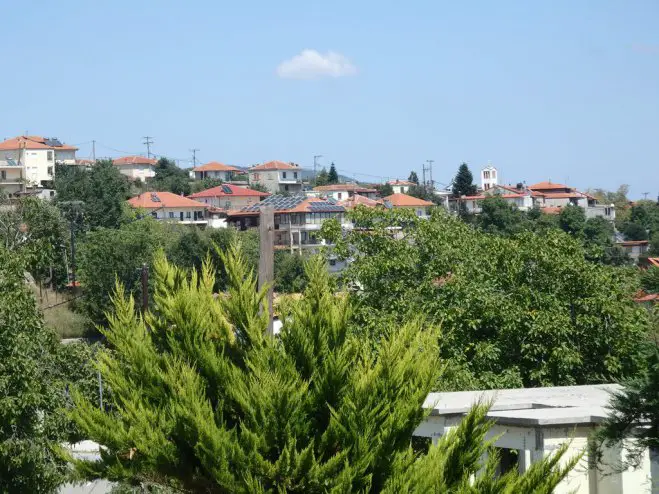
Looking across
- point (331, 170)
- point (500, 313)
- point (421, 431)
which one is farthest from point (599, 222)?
point (421, 431)

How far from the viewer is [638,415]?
750 cm

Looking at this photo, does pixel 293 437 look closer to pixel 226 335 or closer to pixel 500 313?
pixel 226 335

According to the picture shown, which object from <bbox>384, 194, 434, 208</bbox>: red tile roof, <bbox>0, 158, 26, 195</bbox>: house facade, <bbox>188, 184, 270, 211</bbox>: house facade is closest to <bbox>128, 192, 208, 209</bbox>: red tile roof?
<bbox>188, 184, 270, 211</bbox>: house facade

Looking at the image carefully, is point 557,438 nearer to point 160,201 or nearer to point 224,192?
point 160,201

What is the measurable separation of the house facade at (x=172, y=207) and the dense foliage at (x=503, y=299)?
66.1 meters

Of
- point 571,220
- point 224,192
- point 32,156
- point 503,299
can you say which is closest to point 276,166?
point 224,192

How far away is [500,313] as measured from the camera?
67.7 ft

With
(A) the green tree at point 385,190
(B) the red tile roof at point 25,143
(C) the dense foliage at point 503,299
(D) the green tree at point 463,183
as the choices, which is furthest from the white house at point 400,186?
(C) the dense foliage at point 503,299

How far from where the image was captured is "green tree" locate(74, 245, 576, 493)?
7402 millimetres

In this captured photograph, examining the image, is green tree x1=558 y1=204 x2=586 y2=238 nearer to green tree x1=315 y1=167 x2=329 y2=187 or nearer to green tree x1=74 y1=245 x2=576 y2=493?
green tree x1=315 y1=167 x2=329 y2=187

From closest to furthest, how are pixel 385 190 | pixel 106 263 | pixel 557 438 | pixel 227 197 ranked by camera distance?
pixel 557 438 < pixel 106 263 < pixel 227 197 < pixel 385 190

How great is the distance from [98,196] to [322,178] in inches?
2701

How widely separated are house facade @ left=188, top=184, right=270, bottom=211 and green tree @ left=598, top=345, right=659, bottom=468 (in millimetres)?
94750

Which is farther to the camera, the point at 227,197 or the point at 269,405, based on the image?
the point at 227,197
